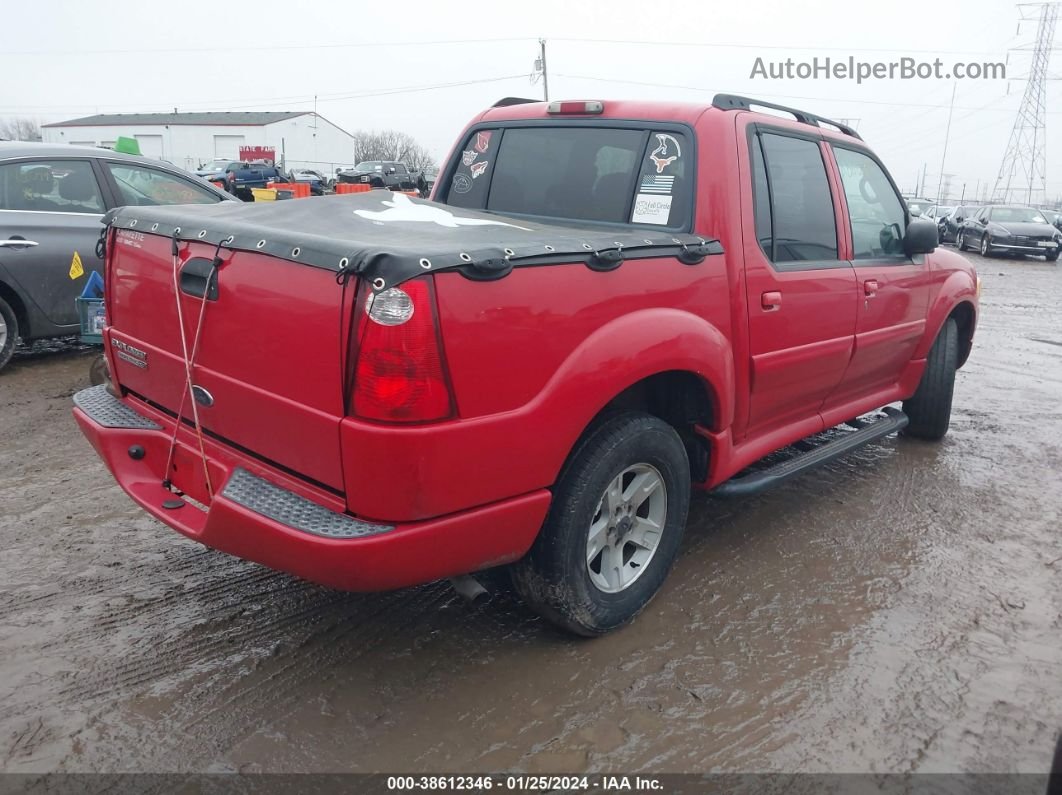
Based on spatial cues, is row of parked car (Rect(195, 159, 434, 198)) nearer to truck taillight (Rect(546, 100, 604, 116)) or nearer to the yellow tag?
the yellow tag

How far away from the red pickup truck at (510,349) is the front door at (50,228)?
11.3 ft

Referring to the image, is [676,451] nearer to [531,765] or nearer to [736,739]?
[736,739]

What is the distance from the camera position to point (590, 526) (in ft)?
9.42

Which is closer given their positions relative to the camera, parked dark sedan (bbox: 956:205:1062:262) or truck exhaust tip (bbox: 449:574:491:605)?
truck exhaust tip (bbox: 449:574:491:605)

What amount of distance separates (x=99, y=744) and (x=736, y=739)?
1.94m

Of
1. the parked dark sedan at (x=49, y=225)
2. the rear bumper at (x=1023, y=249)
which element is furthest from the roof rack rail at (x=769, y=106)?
the rear bumper at (x=1023, y=249)

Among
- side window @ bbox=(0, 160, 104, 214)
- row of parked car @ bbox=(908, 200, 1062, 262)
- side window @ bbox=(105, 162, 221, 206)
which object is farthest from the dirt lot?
row of parked car @ bbox=(908, 200, 1062, 262)

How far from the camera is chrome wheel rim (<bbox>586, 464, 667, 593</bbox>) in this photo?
2.99 meters

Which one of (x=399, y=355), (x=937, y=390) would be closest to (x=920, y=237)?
(x=937, y=390)

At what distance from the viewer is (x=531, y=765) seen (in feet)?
8.09

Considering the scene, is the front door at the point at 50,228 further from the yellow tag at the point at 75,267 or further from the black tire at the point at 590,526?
the black tire at the point at 590,526

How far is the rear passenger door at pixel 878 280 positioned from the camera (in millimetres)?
4238

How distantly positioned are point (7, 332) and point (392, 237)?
5008 mm

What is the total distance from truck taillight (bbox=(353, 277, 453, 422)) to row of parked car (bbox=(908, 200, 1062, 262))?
20.6 metres
